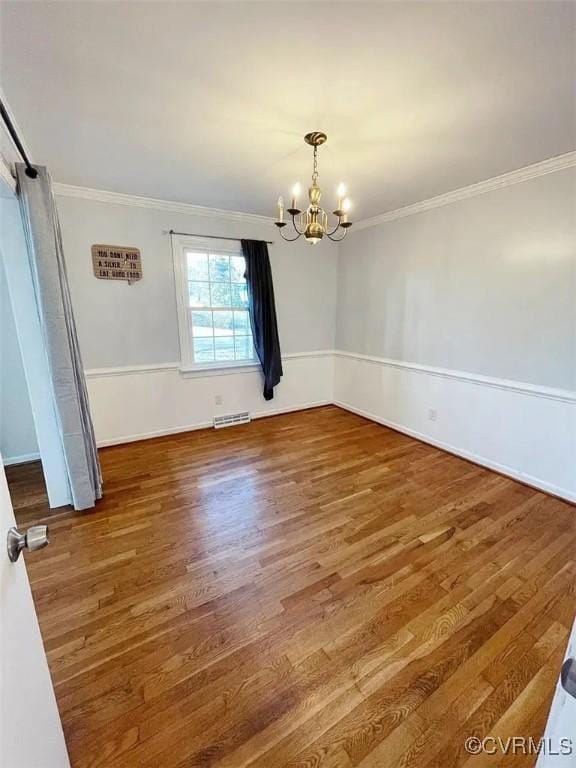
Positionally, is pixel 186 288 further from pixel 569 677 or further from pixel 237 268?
pixel 569 677

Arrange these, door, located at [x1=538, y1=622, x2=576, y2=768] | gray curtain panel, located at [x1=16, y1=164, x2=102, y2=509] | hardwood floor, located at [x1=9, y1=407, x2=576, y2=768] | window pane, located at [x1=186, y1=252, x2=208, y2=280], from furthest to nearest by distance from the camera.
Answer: window pane, located at [x1=186, y1=252, x2=208, y2=280] < gray curtain panel, located at [x1=16, y1=164, x2=102, y2=509] < hardwood floor, located at [x1=9, y1=407, x2=576, y2=768] < door, located at [x1=538, y1=622, x2=576, y2=768]

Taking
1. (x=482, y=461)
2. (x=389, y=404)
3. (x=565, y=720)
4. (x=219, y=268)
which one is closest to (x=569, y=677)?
(x=565, y=720)

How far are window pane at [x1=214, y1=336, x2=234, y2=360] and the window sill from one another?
3.9 inches

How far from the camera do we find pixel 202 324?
3.53m

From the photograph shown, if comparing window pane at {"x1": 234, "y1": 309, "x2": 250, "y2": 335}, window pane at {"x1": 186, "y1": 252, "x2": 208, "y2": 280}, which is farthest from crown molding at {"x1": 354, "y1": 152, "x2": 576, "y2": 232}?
window pane at {"x1": 186, "y1": 252, "x2": 208, "y2": 280}

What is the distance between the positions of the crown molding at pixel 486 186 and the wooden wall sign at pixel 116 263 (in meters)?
2.62

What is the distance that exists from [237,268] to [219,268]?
21cm

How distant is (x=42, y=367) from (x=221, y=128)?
1.87 metres

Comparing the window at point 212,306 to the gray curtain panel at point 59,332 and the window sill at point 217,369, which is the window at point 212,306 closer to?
the window sill at point 217,369

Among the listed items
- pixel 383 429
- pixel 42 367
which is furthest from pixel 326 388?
pixel 42 367

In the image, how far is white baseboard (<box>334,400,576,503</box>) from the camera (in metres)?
2.42

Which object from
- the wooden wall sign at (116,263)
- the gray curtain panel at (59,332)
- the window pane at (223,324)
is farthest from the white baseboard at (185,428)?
the wooden wall sign at (116,263)

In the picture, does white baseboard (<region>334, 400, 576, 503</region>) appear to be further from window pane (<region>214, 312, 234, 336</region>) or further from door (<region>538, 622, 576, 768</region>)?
door (<region>538, 622, 576, 768</region>)

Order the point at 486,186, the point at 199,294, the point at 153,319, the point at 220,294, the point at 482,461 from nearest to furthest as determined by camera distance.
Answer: the point at 486,186, the point at 482,461, the point at 153,319, the point at 199,294, the point at 220,294
